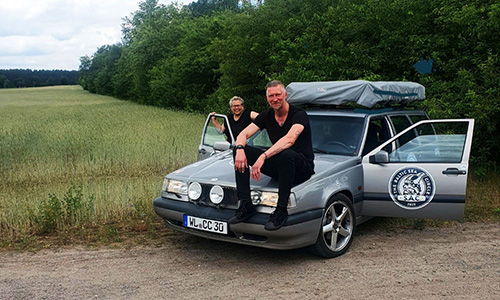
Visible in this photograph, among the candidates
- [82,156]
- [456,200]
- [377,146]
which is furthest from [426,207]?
[82,156]

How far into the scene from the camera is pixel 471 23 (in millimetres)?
10266

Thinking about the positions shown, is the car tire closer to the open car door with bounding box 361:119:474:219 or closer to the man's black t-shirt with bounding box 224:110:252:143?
the open car door with bounding box 361:119:474:219

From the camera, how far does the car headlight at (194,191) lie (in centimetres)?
527

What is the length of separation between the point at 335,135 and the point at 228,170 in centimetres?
158

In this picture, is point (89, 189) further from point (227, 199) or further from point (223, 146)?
point (227, 199)

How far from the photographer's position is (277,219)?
15.5 ft

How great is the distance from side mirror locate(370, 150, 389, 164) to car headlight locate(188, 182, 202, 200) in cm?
207

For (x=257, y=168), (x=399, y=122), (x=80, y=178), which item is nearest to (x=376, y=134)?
(x=399, y=122)

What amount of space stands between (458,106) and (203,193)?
6054 millimetres

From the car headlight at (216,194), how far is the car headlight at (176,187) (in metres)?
0.40

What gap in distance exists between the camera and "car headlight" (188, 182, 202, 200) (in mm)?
5266

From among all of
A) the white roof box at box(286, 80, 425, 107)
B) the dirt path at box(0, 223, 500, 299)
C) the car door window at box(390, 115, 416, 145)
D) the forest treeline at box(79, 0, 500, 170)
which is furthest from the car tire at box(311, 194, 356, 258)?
the forest treeline at box(79, 0, 500, 170)

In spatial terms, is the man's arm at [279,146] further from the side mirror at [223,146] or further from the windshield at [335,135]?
the side mirror at [223,146]

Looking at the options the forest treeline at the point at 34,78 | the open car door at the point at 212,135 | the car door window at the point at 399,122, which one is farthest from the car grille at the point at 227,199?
the forest treeline at the point at 34,78
